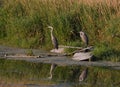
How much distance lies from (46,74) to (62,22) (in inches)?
163

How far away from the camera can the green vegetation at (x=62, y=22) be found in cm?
1697

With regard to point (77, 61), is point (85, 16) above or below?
above

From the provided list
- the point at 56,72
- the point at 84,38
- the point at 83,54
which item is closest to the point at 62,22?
the point at 84,38

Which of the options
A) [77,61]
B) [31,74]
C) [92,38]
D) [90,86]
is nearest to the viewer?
[90,86]

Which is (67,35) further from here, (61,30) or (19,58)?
(19,58)

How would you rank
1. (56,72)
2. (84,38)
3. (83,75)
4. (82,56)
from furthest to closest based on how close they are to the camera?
(84,38)
(82,56)
(56,72)
(83,75)

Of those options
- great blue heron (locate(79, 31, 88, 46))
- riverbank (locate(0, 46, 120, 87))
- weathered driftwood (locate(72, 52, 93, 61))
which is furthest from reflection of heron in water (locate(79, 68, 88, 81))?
great blue heron (locate(79, 31, 88, 46))

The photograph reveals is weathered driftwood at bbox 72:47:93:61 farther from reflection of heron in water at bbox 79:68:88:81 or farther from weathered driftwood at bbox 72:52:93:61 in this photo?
reflection of heron in water at bbox 79:68:88:81

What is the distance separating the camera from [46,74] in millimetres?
13648

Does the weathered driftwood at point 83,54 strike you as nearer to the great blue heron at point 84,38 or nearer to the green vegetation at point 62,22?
the great blue heron at point 84,38

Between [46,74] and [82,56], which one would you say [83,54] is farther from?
[46,74]

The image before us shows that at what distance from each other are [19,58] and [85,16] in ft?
9.78

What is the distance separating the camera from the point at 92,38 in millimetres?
17328

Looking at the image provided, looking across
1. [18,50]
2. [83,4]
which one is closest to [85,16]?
[83,4]
